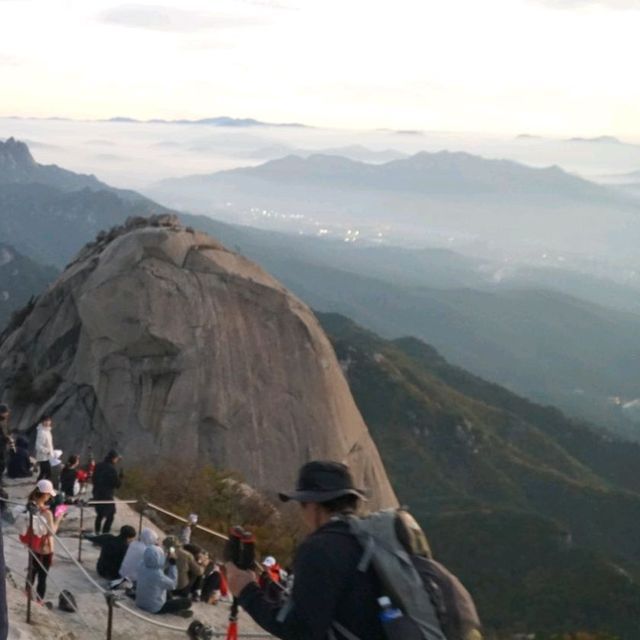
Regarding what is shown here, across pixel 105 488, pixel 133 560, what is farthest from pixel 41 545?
pixel 105 488

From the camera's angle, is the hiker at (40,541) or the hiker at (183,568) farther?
the hiker at (183,568)

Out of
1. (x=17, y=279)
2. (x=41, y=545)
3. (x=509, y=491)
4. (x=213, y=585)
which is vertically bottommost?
(x=509, y=491)

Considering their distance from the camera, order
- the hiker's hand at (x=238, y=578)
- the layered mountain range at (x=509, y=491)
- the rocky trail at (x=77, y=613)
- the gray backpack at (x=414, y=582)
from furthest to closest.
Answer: the layered mountain range at (x=509, y=491), the rocky trail at (x=77, y=613), the hiker's hand at (x=238, y=578), the gray backpack at (x=414, y=582)

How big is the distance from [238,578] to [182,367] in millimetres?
26157

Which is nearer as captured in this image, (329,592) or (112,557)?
(329,592)

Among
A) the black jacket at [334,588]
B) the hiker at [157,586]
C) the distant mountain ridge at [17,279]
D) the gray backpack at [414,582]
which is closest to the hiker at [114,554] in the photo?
the hiker at [157,586]

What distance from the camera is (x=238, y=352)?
3161cm

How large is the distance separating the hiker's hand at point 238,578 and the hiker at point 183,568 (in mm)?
7952

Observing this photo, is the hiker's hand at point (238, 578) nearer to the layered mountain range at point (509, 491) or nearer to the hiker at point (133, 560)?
the hiker at point (133, 560)

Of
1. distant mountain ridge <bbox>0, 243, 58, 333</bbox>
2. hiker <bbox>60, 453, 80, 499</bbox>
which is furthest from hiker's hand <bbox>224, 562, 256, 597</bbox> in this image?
distant mountain ridge <bbox>0, 243, 58, 333</bbox>

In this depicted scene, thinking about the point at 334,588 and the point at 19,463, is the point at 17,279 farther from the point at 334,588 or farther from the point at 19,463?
the point at 334,588

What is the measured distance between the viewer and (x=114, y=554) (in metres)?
12.8

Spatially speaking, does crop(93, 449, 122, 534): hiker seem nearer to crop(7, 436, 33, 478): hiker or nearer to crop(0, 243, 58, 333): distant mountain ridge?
crop(7, 436, 33, 478): hiker

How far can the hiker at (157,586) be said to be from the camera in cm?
1145
